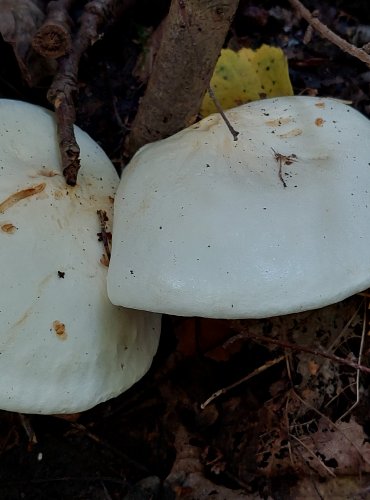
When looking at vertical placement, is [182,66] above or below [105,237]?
above

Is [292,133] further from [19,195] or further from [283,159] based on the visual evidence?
[19,195]

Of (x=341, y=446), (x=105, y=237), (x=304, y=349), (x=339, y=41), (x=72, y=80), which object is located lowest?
(x=341, y=446)

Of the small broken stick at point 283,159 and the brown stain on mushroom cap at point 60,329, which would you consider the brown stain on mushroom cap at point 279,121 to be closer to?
the small broken stick at point 283,159

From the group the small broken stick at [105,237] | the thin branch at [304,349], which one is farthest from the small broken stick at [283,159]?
the thin branch at [304,349]

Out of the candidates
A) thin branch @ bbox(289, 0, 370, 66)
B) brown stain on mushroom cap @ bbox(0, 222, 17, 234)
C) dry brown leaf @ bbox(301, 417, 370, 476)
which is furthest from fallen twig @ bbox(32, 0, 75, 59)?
dry brown leaf @ bbox(301, 417, 370, 476)

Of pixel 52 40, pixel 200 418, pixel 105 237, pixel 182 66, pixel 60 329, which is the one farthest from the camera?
pixel 200 418

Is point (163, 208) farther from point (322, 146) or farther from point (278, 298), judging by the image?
point (322, 146)

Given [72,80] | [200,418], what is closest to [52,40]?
[72,80]
